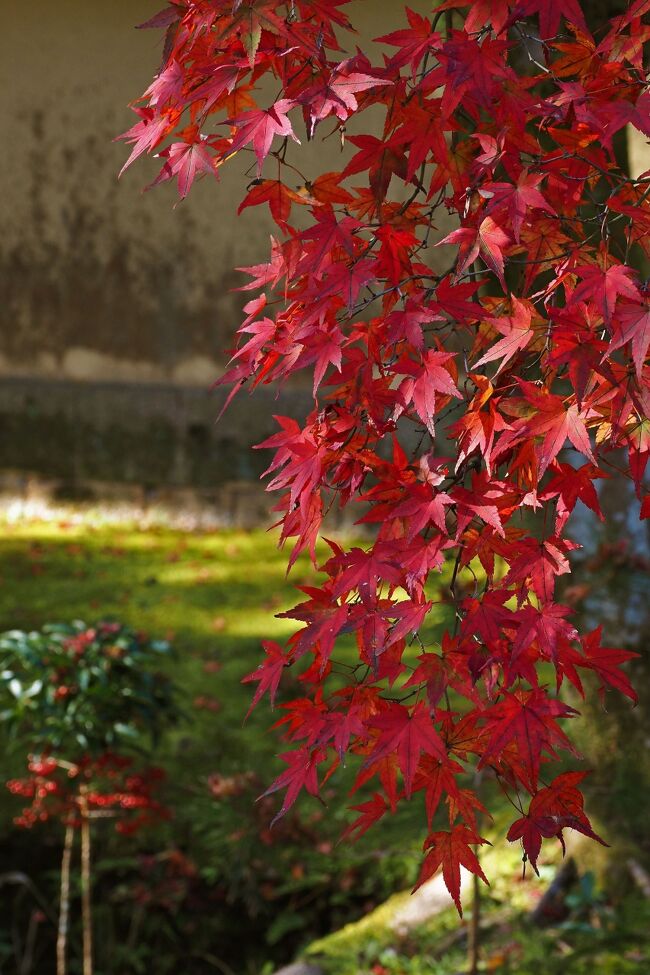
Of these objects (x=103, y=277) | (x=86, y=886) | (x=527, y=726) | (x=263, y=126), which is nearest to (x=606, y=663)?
(x=527, y=726)

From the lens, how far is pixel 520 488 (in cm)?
128

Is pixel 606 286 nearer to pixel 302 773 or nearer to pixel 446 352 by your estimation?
pixel 446 352

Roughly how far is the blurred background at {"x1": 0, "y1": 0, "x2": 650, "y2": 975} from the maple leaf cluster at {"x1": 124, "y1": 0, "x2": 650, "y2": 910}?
4.82ft

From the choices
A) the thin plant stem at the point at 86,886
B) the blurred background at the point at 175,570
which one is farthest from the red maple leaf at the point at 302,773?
the thin plant stem at the point at 86,886

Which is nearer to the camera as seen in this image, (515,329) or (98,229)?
(515,329)

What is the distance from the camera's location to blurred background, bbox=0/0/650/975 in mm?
2719

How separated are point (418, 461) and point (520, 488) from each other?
0.42ft

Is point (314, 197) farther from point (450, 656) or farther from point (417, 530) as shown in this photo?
point (450, 656)

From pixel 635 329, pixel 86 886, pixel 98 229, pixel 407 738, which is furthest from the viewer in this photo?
pixel 98 229

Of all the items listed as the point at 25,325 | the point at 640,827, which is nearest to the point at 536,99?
the point at 640,827

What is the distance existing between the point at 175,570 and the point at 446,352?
178 inches

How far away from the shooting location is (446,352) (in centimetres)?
123

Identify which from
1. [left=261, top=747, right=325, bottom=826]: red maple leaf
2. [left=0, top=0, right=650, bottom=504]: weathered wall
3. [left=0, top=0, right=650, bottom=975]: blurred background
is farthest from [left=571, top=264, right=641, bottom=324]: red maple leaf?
[left=0, top=0, right=650, bottom=504]: weathered wall

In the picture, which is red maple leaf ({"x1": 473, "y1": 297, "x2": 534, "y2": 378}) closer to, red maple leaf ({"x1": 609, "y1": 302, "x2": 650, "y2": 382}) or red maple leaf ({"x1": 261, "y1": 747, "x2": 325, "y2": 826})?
red maple leaf ({"x1": 609, "y1": 302, "x2": 650, "y2": 382})
